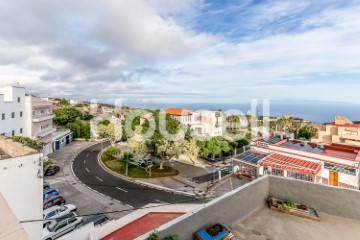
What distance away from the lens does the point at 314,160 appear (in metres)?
22.5

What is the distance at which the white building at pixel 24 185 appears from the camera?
820 centimetres

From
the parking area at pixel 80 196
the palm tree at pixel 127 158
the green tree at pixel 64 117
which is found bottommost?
the parking area at pixel 80 196

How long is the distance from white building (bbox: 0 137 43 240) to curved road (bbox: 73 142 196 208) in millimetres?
12868

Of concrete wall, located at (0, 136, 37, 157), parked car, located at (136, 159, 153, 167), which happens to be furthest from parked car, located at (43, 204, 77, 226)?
parked car, located at (136, 159, 153, 167)

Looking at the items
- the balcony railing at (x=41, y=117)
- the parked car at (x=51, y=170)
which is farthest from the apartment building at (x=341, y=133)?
the balcony railing at (x=41, y=117)

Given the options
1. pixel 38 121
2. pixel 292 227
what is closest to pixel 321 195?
pixel 292 227

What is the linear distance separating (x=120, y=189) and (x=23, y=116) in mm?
19682

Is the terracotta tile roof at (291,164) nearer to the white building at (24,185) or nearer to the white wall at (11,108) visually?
the white building at (24,185)

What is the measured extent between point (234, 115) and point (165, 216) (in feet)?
192

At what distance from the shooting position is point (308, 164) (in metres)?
21.4

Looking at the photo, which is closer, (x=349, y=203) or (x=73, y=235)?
(x=349, y=203)

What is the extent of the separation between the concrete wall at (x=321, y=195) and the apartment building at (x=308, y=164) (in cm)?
1431

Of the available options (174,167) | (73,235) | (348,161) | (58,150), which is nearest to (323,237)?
(73,235)

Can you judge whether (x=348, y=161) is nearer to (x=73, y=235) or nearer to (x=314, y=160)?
(x=314, y=160)
